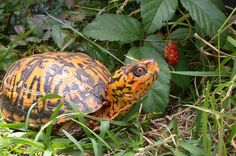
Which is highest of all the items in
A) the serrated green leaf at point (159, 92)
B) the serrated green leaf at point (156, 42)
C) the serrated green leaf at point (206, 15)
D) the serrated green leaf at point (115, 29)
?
the serrated green leaf at point (206, 15)

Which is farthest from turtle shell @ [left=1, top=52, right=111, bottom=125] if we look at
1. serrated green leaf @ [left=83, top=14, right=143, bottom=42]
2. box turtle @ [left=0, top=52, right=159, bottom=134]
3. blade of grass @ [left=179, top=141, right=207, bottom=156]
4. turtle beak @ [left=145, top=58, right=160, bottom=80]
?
blade of grass @ [left=179, top=141, right=207, bottom=156]

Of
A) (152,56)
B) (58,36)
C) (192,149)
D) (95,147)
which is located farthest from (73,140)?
(58,36)

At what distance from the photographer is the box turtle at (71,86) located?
180 cm

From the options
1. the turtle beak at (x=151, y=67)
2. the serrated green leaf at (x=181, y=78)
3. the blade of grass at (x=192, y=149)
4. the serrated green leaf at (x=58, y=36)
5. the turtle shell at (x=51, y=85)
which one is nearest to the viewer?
the blade of grass at (x=192, y=149)

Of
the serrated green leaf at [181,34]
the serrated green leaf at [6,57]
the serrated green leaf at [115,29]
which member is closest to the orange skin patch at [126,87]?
the serrated green leaf at [115,29]

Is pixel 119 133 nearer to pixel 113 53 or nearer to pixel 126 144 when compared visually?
pixel 126 144

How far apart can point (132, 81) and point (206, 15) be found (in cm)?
37

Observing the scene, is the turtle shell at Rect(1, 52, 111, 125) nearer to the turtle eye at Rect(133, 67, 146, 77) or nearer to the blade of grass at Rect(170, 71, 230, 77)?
the turtle eye at Rect(133, 67, 146, 77)

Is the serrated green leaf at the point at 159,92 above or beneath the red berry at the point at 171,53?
beneath

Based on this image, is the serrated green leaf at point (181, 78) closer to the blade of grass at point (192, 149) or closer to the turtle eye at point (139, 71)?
the turtle eye at point (139, 71)

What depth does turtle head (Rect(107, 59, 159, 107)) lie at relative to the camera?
177cm

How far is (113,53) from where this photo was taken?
7.11 ft

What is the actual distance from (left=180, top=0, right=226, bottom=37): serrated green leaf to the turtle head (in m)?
0.26

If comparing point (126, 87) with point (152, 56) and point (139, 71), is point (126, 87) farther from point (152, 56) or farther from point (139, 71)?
point (152, 56)
